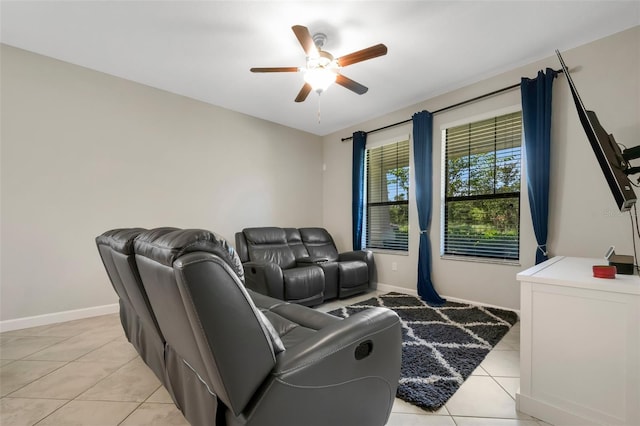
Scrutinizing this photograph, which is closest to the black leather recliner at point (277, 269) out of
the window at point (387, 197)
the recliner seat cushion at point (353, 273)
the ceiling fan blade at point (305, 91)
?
the recliner seat cushion at point (353, 273)

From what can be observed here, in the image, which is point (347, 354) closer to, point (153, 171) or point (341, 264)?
point (341, 264)

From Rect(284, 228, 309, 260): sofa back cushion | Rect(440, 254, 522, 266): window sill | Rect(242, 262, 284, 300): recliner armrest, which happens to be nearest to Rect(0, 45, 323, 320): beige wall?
Rect(284, 228, 309, 260): sofa back cushion

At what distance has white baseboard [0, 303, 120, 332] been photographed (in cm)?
255

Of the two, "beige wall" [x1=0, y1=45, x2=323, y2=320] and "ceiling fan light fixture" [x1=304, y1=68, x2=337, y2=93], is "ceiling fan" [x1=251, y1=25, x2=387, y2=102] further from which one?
"beige wall" [x1=0, y1=45, x2=323, y2=320]

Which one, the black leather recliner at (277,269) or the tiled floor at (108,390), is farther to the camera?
the black leather recliner at (277,269)

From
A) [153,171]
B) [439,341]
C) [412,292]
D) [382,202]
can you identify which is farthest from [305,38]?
[412,292]

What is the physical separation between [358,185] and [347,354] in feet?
11.6

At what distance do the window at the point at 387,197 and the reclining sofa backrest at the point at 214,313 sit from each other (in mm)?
3423

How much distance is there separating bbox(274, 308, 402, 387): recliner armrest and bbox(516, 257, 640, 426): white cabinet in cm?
80

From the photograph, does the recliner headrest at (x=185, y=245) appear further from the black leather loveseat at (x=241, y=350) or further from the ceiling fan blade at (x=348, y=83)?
the ceiling fan blade at (x=348, y=83)

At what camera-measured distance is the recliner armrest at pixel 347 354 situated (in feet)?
2.99

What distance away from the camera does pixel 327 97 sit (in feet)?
11.9

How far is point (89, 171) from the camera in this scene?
9.66ft

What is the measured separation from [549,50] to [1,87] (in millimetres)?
5147
